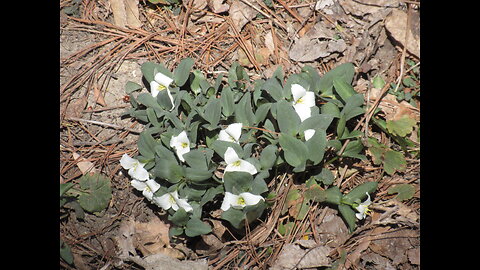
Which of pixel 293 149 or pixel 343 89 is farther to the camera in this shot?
pixel 343 89

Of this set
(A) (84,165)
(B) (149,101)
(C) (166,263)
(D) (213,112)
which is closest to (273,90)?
(D) (213,112)

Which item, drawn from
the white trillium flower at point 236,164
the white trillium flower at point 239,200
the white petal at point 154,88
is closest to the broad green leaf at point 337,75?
the white trillium flower at point 236,164

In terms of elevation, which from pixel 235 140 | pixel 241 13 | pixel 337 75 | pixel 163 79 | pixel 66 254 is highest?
pixel 241 13

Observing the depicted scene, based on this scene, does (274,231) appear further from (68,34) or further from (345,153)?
(68,34)

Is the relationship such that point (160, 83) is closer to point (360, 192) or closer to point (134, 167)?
point (134, 167)

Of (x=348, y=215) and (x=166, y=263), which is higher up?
(x=348, y=215)

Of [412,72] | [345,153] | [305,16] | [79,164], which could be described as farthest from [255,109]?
[79,164]
